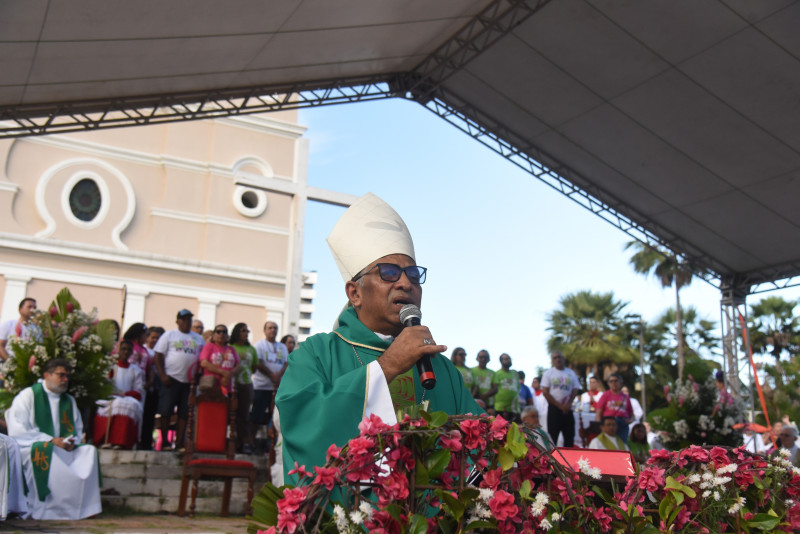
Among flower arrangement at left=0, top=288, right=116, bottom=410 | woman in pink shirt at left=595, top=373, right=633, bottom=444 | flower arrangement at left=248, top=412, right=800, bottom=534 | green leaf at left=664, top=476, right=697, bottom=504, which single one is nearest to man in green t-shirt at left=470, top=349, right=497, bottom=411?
Answer: woman in pink shirt at left=595, top=373, right=633, bottom=444

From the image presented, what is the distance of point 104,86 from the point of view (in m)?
9.88

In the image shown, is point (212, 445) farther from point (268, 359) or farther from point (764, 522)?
point (764, 522)

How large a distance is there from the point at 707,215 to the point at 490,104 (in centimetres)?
393

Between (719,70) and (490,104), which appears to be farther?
(490,104)

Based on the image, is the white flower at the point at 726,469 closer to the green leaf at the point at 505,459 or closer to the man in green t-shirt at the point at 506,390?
the green leaf at the point at 505,459

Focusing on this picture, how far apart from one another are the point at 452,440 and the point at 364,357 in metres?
1.31

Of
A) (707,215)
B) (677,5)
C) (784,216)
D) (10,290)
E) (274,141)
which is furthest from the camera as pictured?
(274,141)

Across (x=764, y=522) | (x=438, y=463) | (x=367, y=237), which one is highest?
(x=367, y=237)

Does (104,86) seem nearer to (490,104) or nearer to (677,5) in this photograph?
(490,104)

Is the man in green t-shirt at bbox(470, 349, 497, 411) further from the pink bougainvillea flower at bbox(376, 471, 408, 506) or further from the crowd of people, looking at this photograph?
the pink bougainvillea flower at bbox(376, 471, 408, 506)

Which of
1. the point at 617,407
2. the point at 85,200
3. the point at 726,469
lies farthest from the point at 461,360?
the point at 85,200

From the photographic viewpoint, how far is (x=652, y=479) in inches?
74.7

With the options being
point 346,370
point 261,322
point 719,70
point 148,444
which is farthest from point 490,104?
point 261,322

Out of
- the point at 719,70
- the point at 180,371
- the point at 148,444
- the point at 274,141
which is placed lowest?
the point at 148,444
